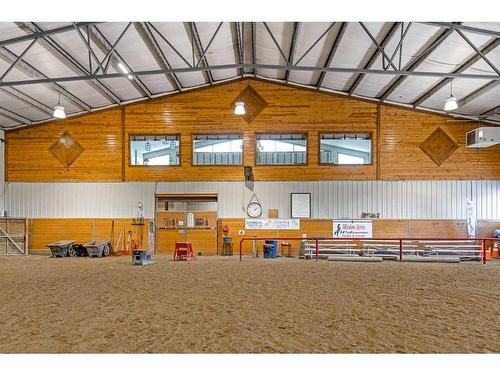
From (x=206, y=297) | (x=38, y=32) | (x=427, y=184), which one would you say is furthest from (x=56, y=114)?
(x=427, y=184)

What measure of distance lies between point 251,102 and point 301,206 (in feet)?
15.8

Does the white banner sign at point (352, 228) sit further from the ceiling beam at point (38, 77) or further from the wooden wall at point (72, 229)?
the ceiling beam at point (38, 77)

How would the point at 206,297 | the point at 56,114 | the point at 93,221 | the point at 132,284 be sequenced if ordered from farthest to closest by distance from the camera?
the point at 93,221 < the point at 56,114 < the point at 132,284 < the point at 206,297

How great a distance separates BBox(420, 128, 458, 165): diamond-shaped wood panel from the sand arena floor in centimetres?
668

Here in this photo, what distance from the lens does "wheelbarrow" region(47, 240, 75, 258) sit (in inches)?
576

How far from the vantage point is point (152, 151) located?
1611cm

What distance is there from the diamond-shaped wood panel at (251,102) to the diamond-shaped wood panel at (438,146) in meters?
6.86

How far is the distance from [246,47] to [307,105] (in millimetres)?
3827

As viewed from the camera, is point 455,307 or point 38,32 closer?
point 455,307

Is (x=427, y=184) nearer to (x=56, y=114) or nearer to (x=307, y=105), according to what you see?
(x=307, y=105)

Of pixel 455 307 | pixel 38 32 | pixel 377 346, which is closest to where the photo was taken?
pixel 377 346

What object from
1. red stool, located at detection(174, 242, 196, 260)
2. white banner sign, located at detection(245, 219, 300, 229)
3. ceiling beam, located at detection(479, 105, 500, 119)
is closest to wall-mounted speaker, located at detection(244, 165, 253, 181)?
white banner sign, located at detection(245, 219, 300, 229)

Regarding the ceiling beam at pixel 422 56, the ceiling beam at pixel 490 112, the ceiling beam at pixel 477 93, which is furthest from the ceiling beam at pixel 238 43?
the ceiling beam at pixel 490 112

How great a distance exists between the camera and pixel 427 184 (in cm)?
1548
